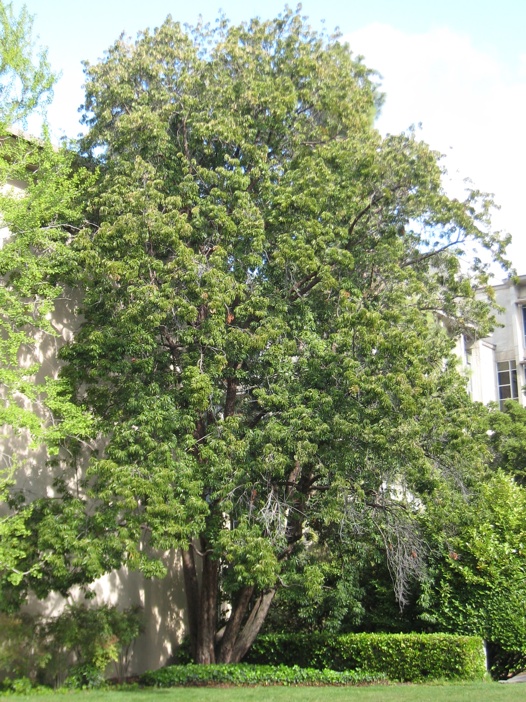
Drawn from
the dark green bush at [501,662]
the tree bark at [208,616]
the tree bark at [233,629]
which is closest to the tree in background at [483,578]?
the dark green bush at [501,662]

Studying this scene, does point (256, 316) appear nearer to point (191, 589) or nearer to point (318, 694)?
point (191, 589)

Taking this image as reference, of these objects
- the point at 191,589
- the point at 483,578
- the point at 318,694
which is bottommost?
the point at 318,694

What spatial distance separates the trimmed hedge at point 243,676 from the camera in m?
14.5

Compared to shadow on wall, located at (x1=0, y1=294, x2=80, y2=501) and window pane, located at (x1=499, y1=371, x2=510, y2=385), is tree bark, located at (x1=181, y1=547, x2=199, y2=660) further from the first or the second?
window pane, located at (x1=499, y1=371, x2=510, y2=385)

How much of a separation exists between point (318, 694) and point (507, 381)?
28702 mm

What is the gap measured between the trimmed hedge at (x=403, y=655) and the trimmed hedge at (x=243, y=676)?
0.42 m

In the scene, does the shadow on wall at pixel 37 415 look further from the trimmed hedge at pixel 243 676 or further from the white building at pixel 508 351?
the white building at pixel 508 351

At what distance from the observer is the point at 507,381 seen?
39.0 m

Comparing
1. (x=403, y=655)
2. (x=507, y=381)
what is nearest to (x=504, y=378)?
(x=507, y=381)

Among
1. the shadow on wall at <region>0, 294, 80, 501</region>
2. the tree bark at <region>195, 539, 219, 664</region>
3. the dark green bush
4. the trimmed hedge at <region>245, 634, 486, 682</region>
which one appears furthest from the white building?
the shadow on wall at <region>0, 294, 80, 501</region>

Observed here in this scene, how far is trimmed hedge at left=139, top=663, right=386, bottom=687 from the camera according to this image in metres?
14.5

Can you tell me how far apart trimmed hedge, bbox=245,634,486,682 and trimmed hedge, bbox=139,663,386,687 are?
1.39 ft

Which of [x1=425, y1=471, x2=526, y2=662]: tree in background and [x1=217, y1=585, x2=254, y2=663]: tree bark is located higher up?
[x1=425, y1=471, x2=526, y2=662]: tree in background

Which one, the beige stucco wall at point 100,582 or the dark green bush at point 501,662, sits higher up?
the beige stucco wall at point 100,582
